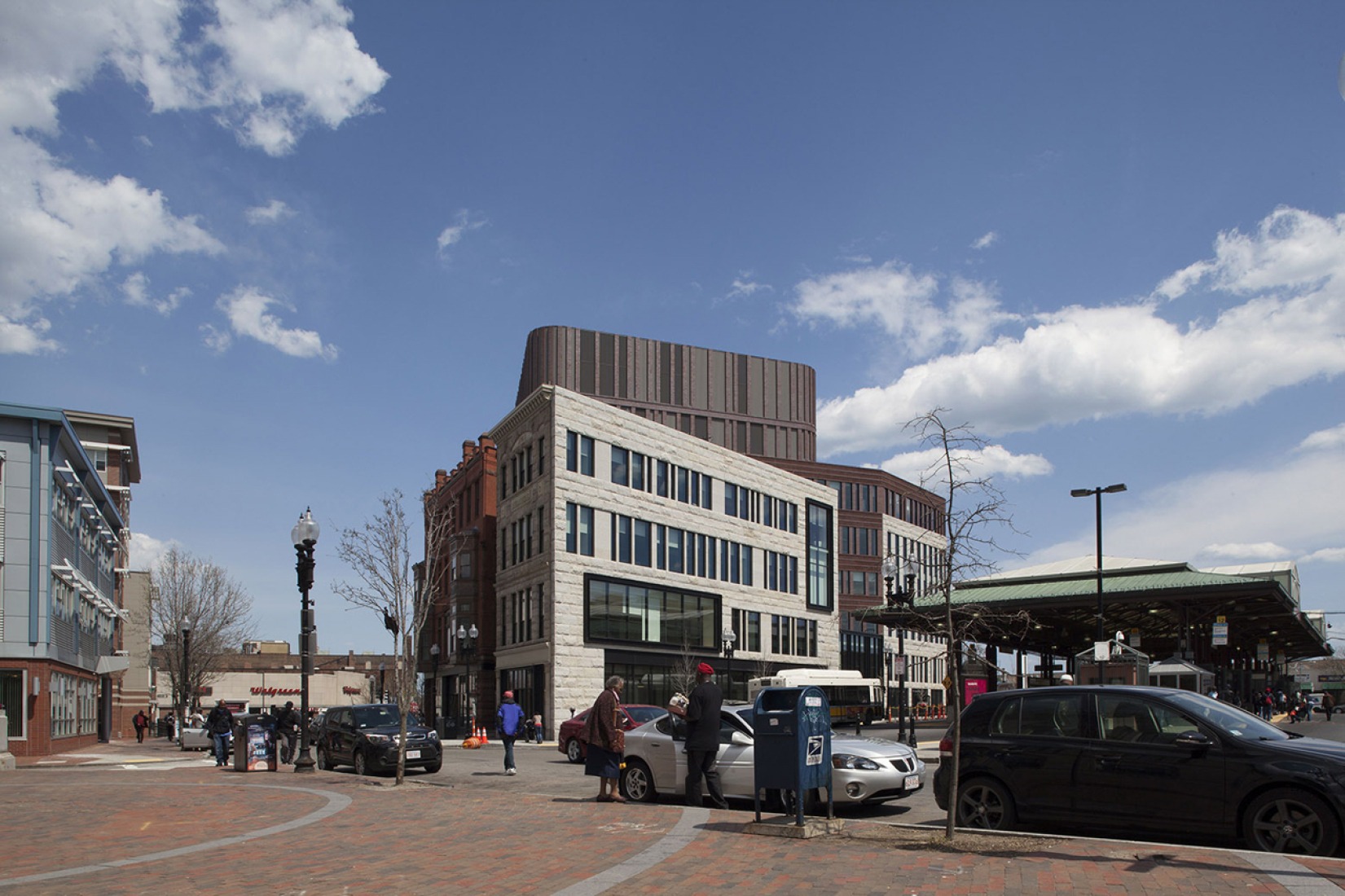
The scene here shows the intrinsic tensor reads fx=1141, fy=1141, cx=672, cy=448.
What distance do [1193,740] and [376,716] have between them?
60.7 feet

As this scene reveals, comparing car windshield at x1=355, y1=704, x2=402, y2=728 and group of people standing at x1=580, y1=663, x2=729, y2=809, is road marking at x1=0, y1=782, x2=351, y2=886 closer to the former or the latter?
group of people standing at x1=580, y1=663, x2=729, y2=809

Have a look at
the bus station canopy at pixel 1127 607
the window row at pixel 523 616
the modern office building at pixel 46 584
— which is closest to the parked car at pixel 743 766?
the bus station canopy at pixel 1127 607

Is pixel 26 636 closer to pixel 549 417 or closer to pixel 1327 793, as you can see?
pixel 549 417

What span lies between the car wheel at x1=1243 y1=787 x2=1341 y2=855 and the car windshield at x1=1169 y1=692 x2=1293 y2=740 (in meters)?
0.67

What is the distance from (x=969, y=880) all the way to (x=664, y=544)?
4583 centimetres

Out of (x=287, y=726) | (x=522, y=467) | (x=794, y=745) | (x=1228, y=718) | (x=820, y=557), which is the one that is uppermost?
(x=522, y=467)

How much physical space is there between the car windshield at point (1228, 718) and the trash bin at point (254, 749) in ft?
61.8

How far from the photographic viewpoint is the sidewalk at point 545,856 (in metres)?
8.46

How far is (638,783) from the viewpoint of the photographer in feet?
49.9

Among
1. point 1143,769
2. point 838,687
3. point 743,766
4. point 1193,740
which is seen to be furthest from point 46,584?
point 1193,740

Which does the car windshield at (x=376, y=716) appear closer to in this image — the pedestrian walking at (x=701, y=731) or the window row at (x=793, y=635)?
the pedestrian walking at (x=701, y=731)

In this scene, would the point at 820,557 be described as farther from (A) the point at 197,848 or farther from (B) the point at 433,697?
(A) the point at 197,848

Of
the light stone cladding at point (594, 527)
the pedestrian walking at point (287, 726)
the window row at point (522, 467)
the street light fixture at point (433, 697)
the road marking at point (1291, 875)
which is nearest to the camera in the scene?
the road marking at point (1291, 875)

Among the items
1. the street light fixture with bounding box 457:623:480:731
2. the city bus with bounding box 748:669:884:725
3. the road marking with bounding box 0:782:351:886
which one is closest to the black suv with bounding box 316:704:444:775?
the road marking with bounding box 0:782:351:886
